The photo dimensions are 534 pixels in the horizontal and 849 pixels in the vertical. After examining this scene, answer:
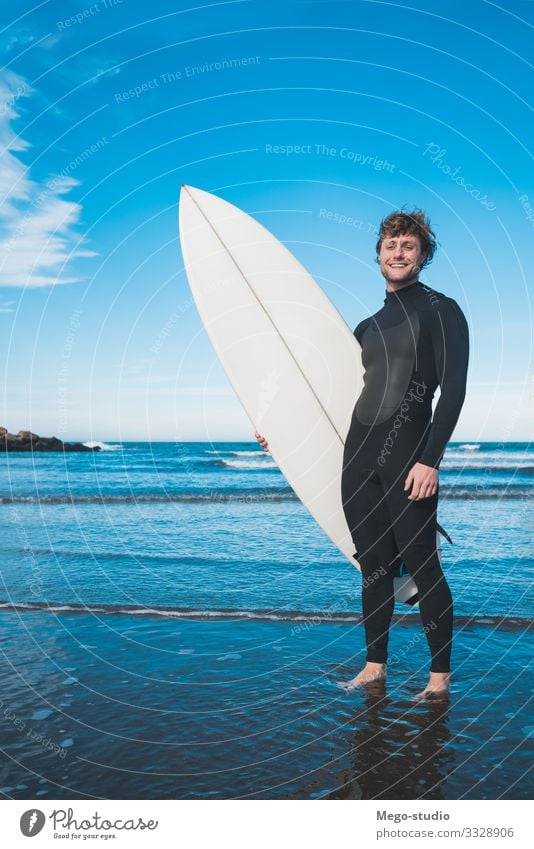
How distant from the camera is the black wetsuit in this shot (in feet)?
10.2

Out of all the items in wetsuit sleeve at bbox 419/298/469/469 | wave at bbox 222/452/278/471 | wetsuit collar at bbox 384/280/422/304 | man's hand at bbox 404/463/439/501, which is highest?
wetsuit collar at bbox 384/280/422/304

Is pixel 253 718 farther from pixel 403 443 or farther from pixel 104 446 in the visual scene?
pixel 104 446

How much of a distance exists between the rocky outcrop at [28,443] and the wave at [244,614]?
28.2m

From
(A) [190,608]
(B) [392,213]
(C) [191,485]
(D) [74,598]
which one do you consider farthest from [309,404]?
(C) [191,485]

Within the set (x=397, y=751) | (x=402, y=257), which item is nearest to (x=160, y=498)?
(x=402, y=257)

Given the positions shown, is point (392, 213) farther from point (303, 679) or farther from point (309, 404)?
point (303, 679)

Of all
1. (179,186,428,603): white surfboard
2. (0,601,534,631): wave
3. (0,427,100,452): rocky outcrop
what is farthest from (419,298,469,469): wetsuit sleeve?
(0,427,100,452): rocky outcrop

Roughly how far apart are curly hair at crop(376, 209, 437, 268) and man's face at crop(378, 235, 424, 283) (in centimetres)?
3

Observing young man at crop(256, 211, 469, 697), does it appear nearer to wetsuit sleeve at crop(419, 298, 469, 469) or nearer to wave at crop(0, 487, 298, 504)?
wetsuit sleeve at crop(419, 298, 469, 469)

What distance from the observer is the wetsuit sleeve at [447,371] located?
3.02 meters

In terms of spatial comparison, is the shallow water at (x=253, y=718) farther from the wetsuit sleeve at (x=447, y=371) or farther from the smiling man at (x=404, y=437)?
the wetsuit sleeve at (x=447, y=371)

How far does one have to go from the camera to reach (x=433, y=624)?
3.19 m

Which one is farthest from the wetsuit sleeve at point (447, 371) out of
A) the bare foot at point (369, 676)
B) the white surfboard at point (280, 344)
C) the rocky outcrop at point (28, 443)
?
the rocky outcrop at point (28, 443)
